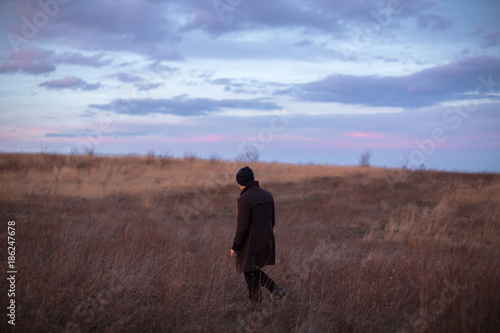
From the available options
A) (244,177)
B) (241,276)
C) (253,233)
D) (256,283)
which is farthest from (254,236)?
(241,276)

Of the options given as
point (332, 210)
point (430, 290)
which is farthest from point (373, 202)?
point (430, 290)

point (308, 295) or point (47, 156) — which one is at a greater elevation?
point (47, 156)

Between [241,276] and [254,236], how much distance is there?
1.59 m

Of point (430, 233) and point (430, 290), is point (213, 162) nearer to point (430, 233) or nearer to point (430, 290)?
point (430, 233)

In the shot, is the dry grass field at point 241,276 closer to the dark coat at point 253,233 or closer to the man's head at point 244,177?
the dark coat at point 253,233

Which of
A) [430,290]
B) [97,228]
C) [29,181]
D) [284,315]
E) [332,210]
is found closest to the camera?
[284,315]

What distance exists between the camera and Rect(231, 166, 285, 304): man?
14.1 feet

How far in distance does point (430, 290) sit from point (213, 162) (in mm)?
22601

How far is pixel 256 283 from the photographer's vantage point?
174 inches

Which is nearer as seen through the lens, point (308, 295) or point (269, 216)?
point (269, 216)

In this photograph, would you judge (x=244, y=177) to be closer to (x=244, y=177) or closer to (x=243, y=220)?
(x=244, y=177)

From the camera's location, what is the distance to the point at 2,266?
4820 mm

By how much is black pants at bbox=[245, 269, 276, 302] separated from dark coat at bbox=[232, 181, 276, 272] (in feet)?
0.49

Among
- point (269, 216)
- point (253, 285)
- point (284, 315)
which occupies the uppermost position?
point (269, 216)
